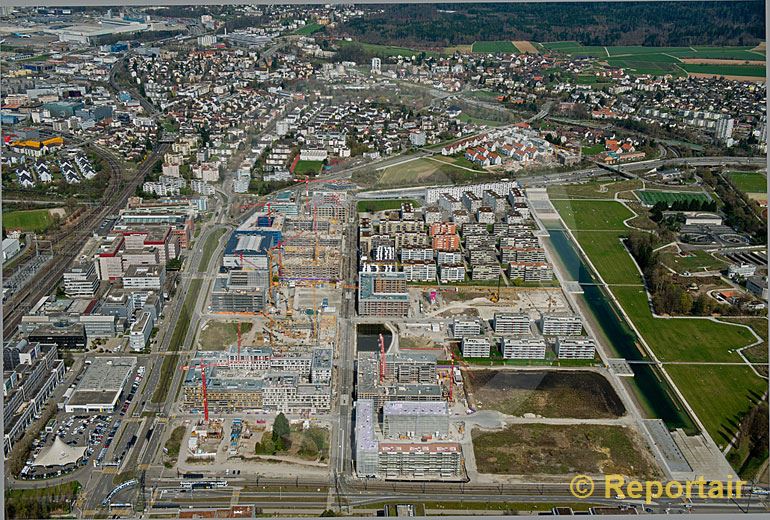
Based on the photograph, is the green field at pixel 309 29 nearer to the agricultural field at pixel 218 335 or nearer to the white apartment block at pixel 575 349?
the agricultural field at pixel 218 335

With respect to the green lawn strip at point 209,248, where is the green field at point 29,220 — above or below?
below

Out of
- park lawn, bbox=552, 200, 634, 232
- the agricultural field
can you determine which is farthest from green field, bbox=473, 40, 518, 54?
the agricultural field

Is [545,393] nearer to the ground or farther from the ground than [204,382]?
nearer to the ground

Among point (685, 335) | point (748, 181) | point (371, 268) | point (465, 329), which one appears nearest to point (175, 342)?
point (371, 268)

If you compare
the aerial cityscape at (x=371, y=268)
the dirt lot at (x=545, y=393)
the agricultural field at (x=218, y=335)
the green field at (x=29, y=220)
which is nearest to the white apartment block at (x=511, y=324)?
the aerial cityscape at (x=371, y=268)

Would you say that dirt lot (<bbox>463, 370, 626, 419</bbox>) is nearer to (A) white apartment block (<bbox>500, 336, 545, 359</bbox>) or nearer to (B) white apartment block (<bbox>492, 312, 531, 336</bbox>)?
(A) white apartment block (<bbox>500, 336, 545, 359</bbox>)

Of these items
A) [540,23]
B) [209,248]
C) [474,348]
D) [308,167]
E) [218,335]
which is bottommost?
[474,348]

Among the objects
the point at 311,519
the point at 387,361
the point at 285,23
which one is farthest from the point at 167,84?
the point at 311,519

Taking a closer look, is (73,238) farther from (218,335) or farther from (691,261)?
(691,261)
